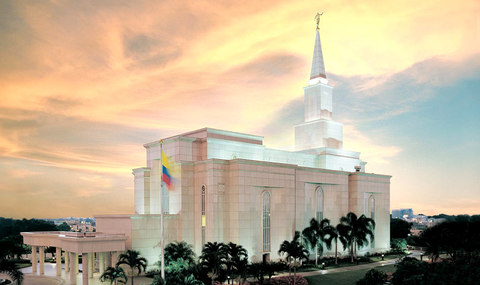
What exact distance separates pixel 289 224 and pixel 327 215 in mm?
8199

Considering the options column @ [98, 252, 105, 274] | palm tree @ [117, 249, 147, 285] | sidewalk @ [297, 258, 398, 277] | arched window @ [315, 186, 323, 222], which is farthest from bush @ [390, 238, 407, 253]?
column @ [98, 252, 105, 274]

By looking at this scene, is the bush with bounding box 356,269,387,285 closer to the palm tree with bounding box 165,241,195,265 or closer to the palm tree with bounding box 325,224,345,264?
the palm tree with bounding box 325,224,345,264

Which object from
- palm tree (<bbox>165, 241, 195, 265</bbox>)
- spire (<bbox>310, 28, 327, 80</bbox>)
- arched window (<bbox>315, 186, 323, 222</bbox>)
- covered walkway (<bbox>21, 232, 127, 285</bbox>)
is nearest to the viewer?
covered walkway (<bbox>21, 232, 127, 285</bbox>)

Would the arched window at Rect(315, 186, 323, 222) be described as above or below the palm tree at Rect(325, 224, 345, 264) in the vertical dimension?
above

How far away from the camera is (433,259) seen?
163 ft

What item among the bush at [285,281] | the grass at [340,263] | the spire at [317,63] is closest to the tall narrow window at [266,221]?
the grass at [340,263]

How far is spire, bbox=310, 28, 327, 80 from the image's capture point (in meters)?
58.8

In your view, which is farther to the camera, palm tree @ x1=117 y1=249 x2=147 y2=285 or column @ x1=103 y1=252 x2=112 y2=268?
column @ x1=103 y1=252 x2=112 y2=268

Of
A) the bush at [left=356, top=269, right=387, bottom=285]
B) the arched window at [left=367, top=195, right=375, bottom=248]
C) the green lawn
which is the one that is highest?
the arched window at [left=367, top=195, right=375, bottom=248]

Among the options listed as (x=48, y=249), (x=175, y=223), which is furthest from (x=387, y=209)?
(x=48, y=249)

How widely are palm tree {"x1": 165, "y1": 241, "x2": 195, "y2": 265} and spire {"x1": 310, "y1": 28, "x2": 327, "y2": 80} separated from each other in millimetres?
33281

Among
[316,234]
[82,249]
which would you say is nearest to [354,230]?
[316,234]

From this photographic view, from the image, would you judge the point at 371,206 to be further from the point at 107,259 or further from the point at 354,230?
the point at 107,259

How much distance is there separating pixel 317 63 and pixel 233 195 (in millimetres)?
27619
